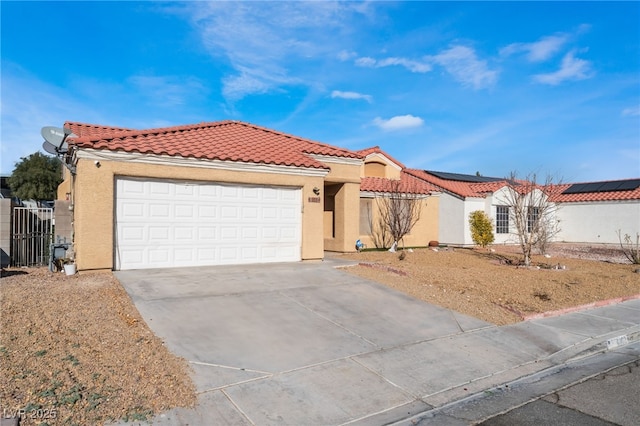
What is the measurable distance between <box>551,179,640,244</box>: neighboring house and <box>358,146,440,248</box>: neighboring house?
11576mm

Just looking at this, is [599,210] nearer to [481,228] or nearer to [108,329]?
[481,228]

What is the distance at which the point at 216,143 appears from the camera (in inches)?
495

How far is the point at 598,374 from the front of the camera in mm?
6082

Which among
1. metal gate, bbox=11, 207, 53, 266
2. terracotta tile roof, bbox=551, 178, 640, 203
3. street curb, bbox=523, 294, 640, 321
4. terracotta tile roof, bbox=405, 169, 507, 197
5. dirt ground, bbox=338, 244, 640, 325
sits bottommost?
street curb, bbox=523, 294, 640, 321

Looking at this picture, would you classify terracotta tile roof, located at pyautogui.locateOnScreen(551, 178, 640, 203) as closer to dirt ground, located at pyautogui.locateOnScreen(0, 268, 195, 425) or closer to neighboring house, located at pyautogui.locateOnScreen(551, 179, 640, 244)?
neighboring house, located at pyautogui.locateOnScreen(551, 179, 640, 244)

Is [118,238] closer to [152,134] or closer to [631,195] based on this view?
[152,134]

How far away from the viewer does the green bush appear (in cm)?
2267

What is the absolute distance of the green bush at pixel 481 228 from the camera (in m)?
22.7

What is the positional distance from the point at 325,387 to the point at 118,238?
7147mm

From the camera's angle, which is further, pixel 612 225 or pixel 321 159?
pixel 612 225

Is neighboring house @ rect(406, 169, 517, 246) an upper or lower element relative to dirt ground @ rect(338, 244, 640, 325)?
upper

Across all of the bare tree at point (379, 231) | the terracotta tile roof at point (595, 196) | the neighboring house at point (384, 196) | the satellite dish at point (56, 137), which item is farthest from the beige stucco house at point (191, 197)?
the terracotta tile roof at point (595, 196)

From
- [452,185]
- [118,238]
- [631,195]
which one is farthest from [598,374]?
[631,195]

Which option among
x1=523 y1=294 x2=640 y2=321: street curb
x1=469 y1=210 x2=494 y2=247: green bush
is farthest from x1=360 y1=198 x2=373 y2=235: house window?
x1=523 y1=294 x2=640 y2=321: street curb
